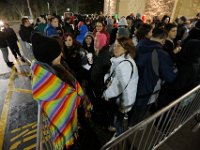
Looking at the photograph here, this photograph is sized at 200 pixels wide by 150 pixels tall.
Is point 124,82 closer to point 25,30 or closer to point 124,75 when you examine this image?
point 124,75

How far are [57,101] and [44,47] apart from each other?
0.59 metres

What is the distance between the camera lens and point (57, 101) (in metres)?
1.55

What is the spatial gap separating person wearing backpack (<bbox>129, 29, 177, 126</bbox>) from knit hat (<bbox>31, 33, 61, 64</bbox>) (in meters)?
1.26

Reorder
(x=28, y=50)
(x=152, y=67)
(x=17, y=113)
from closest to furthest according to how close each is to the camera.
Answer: (x=152, y=67), (x=17, y=113), (x=28, y=50)

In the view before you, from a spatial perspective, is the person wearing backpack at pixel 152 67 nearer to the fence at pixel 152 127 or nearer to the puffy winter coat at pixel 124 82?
the puffy winter coat at pixel 124 82

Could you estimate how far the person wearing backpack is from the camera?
199 centimetres

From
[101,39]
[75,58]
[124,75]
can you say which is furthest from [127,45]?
[101,39]

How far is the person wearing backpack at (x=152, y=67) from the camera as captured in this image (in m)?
1.99

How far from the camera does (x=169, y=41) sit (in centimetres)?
317

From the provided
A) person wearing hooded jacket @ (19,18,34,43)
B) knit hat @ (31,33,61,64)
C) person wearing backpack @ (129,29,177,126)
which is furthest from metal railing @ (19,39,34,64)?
person wearing backpack @ (129,29,177,126)

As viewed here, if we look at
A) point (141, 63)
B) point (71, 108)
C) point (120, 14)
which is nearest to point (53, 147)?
point (71, 108)

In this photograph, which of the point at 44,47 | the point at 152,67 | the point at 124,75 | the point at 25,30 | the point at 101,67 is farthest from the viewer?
the point at 25,30

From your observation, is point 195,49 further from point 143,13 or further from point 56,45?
point 143,13

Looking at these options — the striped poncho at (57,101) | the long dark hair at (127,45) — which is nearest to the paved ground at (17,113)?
the striped poncho at (57,101)
